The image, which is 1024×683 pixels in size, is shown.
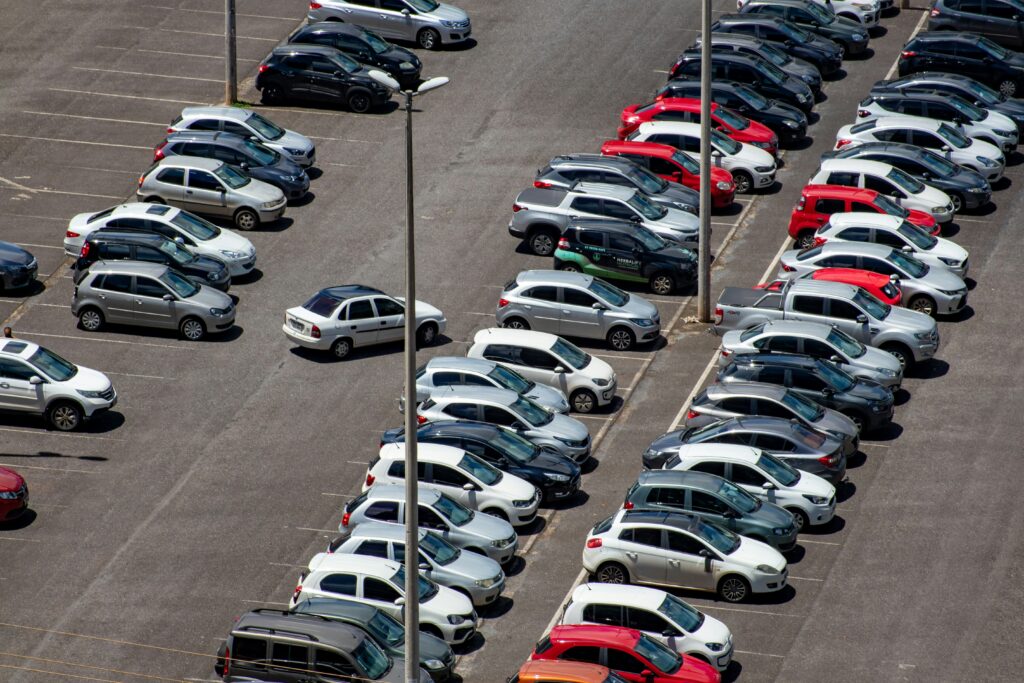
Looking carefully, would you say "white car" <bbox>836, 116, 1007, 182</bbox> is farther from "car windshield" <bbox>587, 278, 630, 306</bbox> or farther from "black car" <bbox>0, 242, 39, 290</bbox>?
"black car" <bbox>0, 242, 39, 290</bbox>

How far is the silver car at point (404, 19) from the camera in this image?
56.9 m

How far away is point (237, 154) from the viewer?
4809 centimetres

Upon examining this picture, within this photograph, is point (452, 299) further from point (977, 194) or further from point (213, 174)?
point (977, 194)

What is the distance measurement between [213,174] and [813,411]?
17.0 meters

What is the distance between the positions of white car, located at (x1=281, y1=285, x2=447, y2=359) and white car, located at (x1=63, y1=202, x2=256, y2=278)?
3.31 m

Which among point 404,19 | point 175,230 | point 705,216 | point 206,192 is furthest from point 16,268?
point 404,19

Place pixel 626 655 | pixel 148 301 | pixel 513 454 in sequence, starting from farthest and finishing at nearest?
pixel 148 301 → pixel 513 454 → pixel 626 655

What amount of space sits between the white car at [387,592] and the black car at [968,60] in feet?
96.7

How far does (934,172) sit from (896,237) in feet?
14.8

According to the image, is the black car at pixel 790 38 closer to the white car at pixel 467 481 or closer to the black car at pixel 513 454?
the black car at pixel 513 454

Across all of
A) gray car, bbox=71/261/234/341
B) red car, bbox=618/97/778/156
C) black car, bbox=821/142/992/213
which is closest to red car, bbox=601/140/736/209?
red car, bbox=618/97/778/156

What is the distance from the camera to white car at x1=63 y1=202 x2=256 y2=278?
44.6m

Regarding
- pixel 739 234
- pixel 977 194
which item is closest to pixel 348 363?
pixel 739 234

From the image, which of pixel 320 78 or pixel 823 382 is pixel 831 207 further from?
pixel 320 78
